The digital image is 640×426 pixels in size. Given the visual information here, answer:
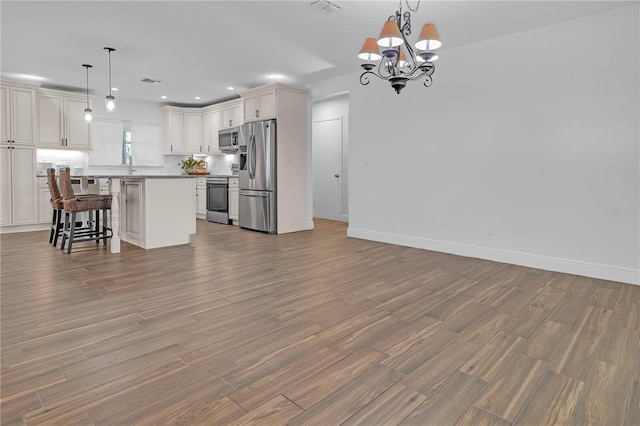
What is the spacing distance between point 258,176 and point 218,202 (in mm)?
1595

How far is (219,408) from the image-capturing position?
155cm

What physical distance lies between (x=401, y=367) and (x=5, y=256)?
4822 mm

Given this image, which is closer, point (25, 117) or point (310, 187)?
point (25, 117)

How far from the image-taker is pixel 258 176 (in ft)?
20.9

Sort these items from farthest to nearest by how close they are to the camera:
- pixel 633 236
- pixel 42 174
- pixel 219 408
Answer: pixel 42 174
pixel 633 236
pixel 219 408

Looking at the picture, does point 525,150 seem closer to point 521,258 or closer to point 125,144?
point 521,258

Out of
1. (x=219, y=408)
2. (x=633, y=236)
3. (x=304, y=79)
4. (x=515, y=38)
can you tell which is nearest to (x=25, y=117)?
(x=304, y=79)

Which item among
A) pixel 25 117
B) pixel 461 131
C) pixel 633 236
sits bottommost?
pixel 633 236

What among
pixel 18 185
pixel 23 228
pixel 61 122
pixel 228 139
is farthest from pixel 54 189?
pixel 228 139

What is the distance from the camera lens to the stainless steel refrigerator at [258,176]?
6203 mm

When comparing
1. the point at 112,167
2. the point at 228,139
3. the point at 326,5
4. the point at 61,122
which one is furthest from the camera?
the point at 112,167

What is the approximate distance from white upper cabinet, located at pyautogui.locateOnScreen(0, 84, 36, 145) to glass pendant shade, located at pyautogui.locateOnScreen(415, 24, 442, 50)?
21.6 feet

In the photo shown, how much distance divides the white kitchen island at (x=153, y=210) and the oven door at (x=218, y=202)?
6.87 feet

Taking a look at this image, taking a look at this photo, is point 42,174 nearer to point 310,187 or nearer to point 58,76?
point 58,76
